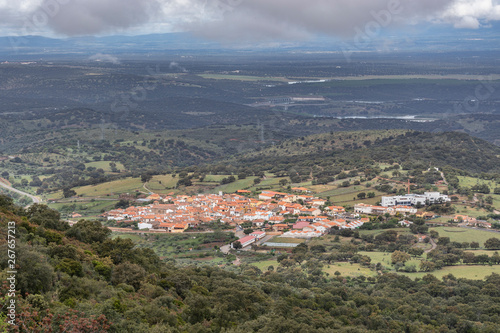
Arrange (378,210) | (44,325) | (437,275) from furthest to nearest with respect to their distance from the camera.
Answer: (378,210) < (437,275) < (44,325)

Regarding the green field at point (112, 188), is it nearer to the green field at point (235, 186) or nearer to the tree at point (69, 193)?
the tree at point (69, 193)

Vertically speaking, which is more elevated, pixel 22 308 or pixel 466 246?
pixel 22 308

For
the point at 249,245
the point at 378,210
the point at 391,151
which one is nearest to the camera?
the point at 249,245

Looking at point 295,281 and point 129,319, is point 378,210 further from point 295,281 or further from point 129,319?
point 129,319

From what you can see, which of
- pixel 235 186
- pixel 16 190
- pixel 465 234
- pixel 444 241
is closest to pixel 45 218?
pixel 444 241

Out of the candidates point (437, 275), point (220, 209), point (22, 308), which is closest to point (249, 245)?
point (220, 209)

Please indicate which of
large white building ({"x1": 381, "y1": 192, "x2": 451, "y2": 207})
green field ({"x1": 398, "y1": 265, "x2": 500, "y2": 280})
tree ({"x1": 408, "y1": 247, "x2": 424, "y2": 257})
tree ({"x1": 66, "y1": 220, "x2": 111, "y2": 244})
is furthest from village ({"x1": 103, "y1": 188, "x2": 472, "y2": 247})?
tree ({"x1": 66, "y1": 220, "x2": 111, "y2": 244})

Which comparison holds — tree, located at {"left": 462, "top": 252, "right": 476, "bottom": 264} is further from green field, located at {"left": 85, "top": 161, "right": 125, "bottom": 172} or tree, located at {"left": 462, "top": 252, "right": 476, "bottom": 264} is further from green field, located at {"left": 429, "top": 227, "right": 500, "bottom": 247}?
green field, located at {"left": 85, "top": 161, "right": 125, "bottom": 172}

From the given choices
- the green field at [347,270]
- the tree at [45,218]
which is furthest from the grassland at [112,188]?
the tree at [45,218]

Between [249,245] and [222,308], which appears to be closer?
[222,308]
